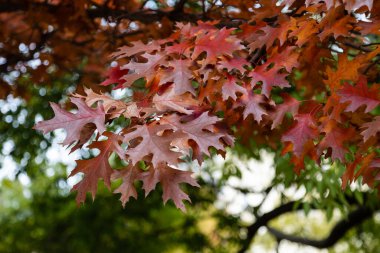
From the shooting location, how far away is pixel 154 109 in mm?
1822

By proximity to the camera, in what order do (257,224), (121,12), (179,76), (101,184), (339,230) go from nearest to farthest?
(179,76)
(121,12)
(257,224)
(339,230)
(101,184)

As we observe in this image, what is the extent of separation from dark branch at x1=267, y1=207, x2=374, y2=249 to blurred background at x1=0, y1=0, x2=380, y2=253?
0.4 inches

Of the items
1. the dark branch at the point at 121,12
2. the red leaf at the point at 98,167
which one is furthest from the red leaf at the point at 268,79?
the dark branch at the point at 121,12

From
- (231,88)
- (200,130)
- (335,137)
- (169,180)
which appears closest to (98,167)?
(169,180)

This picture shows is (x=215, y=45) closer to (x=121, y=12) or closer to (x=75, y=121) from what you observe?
(x=75, y=121)

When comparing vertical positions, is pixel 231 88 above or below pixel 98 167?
above

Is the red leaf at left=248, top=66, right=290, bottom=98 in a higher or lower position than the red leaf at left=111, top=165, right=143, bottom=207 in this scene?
higher

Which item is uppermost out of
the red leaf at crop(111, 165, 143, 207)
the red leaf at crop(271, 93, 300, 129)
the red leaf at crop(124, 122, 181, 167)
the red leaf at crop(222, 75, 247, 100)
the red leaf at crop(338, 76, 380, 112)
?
the red leaf at crop(338, 76, 380, 112)

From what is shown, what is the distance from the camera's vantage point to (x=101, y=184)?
6.39 metres

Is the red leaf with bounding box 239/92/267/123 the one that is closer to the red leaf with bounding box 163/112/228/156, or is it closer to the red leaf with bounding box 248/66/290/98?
the red leaf with bounding box 248/66/290/98

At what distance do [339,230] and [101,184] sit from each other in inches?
103

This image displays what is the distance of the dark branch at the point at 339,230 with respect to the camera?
530 centimetres

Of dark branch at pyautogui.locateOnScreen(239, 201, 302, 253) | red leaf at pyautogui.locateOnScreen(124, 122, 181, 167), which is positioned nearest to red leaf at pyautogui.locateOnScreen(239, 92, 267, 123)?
red leaf at pyautogui.locateOnScreen(124, 122, 181, 167)

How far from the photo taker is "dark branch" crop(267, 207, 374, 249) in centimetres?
530
